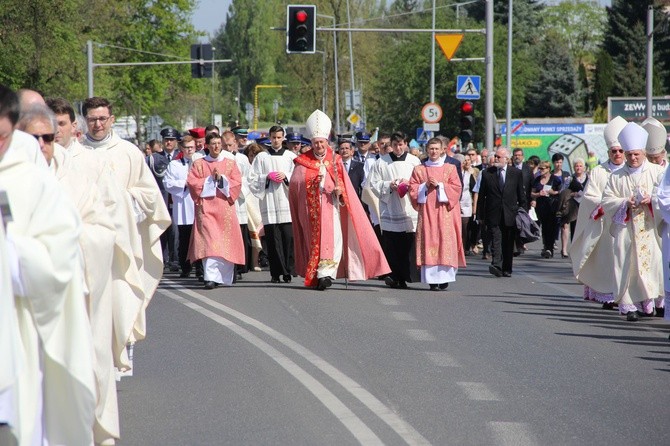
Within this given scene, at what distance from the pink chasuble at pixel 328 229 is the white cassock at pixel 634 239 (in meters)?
3.25

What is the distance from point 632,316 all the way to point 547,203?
982 centimetres

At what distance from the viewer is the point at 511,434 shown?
7.83 m

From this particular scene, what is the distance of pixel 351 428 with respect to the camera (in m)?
8.04

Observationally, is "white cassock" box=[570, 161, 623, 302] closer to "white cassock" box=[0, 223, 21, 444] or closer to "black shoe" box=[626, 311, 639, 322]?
"black shoe" box=[626, 311, 639, 322]

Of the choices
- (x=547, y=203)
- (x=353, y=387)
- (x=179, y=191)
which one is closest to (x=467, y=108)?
(x=547, y=203)

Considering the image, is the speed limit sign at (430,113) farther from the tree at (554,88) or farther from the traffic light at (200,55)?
the tree at (554,88)

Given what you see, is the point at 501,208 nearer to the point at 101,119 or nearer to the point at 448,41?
the point at 101,119

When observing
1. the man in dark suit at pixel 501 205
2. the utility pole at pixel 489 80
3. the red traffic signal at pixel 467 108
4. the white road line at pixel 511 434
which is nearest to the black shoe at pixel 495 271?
the man in dark suit at pixel 501 205

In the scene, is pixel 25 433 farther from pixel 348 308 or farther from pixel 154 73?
pixel 154 73

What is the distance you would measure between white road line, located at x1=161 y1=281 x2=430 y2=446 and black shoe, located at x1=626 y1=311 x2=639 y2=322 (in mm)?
3805

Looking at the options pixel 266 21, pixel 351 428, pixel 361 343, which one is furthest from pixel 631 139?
pixel 266 21

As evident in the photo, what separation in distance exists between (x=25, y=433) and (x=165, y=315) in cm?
870

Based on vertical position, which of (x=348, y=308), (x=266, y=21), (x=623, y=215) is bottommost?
(x=348, y=308)

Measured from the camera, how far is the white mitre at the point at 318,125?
17094mm
